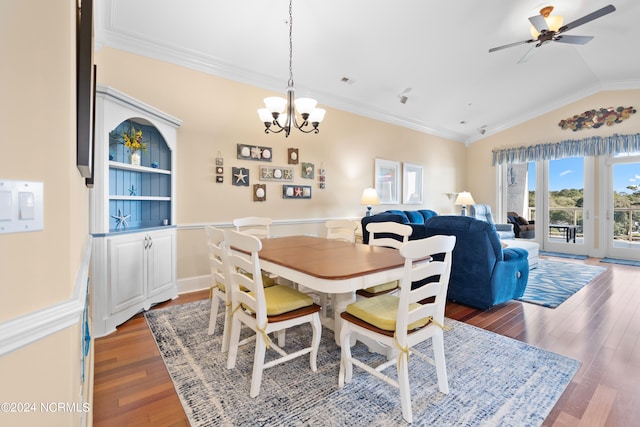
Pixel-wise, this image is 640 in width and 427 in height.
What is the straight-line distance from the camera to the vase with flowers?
292 centimetres

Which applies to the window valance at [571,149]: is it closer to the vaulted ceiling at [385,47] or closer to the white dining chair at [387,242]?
the vaulted ceiling at [385,47]

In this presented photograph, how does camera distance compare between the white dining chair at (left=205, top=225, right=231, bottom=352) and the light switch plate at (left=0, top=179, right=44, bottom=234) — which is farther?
the white dining chair at (left=205, top=225, right=231, bottom=352)

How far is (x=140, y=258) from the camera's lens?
2852mm

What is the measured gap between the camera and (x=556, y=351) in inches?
88.3

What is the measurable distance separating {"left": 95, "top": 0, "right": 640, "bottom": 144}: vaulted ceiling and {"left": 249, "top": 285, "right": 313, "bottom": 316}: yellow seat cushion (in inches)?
113

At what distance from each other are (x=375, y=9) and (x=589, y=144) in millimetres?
5646

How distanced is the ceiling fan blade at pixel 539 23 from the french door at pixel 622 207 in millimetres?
4057

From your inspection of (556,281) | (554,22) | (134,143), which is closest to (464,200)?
(556,281)

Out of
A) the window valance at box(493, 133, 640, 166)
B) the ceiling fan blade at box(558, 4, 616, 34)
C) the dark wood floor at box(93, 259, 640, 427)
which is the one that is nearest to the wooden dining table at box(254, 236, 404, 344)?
the dark wood floor at box(93, 259, 640, 427)

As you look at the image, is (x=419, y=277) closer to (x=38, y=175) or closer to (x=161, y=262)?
(x=38, y=175)

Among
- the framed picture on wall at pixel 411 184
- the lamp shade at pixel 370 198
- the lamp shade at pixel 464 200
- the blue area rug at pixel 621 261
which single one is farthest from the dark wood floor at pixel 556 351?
the framed picture on wall at pixel 411 184

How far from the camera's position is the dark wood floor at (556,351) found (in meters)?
1.59

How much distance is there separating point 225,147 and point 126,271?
1907mm

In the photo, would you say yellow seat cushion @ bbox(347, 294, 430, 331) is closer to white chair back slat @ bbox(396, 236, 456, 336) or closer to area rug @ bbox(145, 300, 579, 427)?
white chair back slat @ bbox(396, 236, 456, 336)
